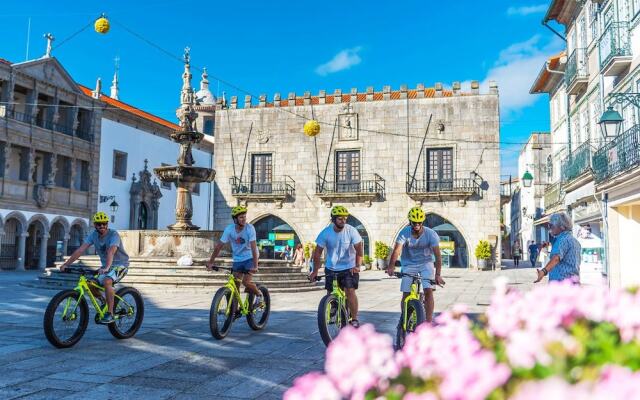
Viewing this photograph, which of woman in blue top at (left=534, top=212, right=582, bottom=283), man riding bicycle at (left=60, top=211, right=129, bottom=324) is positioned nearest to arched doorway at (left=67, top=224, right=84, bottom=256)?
man riding bicycle at (left=60, top=211, right=129, bottom=324)

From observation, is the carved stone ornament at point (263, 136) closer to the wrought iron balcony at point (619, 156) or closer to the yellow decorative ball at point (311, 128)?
the yellow decorative ball at point (311, 128)

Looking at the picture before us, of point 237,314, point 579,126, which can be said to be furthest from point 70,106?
point 237,314

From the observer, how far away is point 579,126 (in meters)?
20.6

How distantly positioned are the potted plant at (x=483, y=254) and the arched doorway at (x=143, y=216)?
65.5 feet

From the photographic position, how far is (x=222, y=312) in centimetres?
704

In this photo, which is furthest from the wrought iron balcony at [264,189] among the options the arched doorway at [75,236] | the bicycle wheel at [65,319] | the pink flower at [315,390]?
the pink flower at [315,390]

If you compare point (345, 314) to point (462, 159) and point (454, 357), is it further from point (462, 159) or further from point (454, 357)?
point (462, 159)

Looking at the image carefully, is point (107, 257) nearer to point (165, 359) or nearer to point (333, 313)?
point (165, 359)

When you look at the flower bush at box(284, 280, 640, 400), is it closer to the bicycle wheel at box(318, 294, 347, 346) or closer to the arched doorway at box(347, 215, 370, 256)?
the bicycle wheel at box(318, 294, 347, 346)

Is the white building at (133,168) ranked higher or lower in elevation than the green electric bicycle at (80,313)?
higher

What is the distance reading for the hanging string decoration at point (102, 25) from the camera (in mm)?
18109

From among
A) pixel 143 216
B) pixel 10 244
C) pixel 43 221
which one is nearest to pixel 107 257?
pixel 10 244

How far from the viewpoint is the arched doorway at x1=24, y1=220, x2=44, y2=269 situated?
28434 millimetres

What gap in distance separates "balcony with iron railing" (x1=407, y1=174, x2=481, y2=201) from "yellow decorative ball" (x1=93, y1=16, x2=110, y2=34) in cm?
1665
